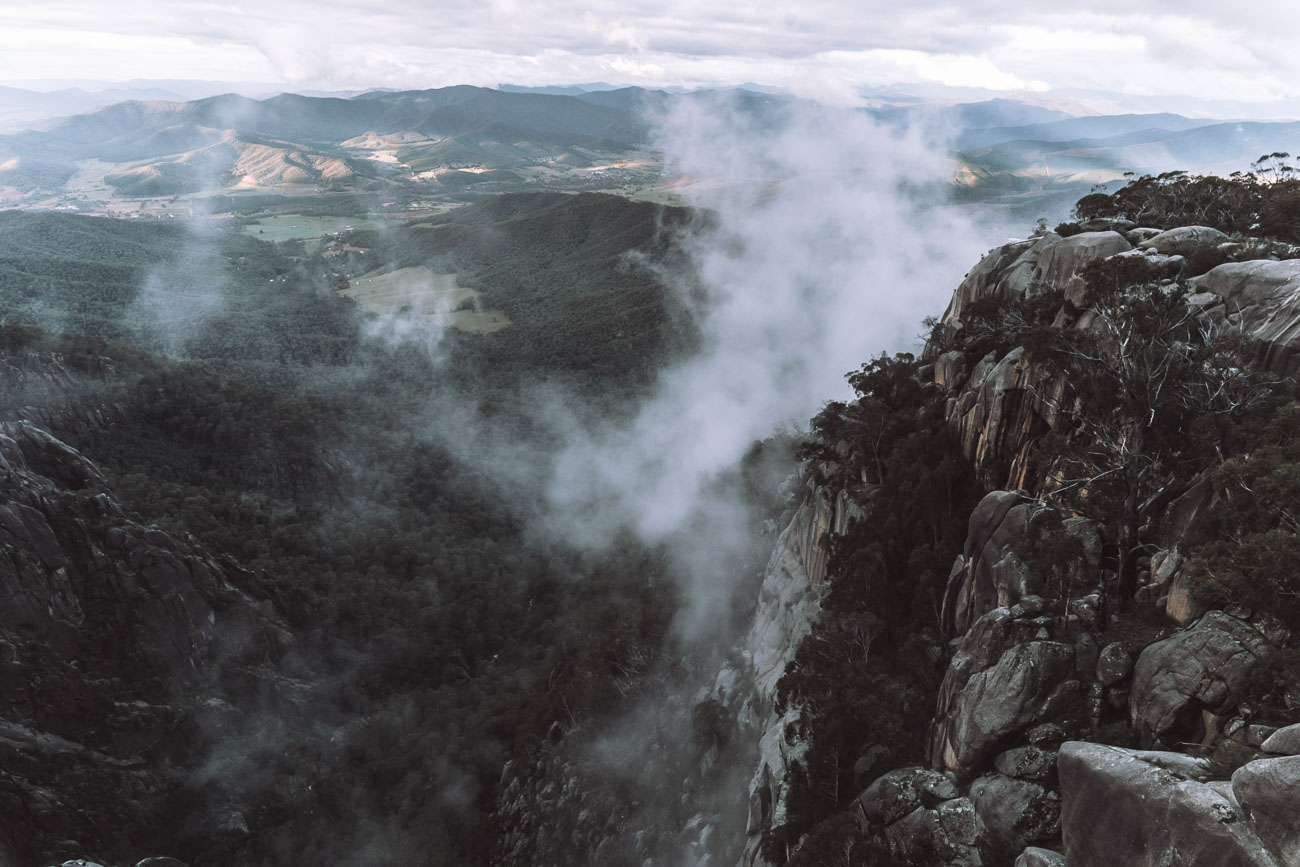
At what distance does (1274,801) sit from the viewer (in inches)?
483

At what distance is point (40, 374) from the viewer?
82.2 meters

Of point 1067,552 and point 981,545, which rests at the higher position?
point 1067,552

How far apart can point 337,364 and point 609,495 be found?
79.5m

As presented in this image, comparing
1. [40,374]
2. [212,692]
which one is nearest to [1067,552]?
[212,692]

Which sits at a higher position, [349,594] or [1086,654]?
[1086,654]

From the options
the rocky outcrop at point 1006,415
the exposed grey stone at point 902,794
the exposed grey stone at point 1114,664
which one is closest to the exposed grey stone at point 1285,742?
the exposed grey stone at point 1114,664

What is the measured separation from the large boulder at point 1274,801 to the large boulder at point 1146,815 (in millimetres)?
196

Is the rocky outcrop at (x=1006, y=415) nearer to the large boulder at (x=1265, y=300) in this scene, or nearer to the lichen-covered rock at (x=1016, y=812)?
the large boulder at (x=1265, y=300)

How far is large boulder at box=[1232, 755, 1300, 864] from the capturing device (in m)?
11.9

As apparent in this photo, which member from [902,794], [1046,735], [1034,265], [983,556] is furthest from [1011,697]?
[1034,265]

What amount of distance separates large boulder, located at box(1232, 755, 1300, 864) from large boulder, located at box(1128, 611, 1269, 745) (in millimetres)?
4924

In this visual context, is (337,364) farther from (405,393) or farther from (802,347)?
(802,347)

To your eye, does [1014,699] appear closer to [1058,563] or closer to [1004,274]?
[1058,563]

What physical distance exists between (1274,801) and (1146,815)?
2.63 meters
